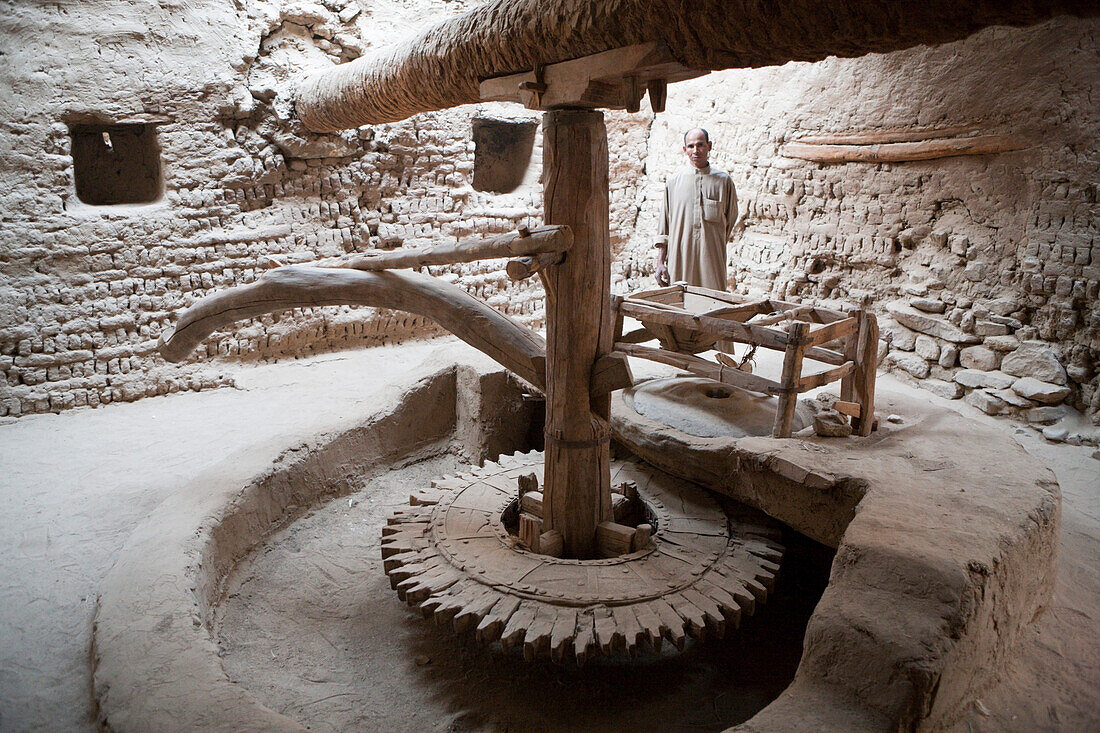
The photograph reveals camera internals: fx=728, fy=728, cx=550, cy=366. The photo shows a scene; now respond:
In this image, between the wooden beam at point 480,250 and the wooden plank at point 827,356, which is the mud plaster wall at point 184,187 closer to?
the wooden beam at point 480,250

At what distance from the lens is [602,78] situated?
2793mm

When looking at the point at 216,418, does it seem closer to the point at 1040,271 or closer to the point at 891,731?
the point at 891,731

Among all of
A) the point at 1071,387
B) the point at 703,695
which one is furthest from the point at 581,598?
the point at 1071,387

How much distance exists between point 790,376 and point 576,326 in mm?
1181

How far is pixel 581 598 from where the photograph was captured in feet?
10.2

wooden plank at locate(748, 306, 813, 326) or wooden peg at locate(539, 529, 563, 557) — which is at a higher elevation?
wooden plank at locate(748, 306, 813, 326)

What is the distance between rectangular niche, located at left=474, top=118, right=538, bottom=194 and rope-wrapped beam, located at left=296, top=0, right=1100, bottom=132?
395 cm

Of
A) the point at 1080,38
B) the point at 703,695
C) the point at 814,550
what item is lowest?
the point at 703,695

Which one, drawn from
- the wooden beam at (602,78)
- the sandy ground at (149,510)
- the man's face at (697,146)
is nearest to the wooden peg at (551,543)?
the sandy ground at (149,510)

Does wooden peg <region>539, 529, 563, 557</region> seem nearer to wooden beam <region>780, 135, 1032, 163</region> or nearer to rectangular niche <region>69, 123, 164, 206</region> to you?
wooden beam <region>780, 135, 1032, 163</region>

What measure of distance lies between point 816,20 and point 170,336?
11.8ft

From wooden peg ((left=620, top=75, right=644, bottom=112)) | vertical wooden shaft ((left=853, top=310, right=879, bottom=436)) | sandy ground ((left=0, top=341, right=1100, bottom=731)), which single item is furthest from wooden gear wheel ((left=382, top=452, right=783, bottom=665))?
wooden peg ((left=620, top=75, right=644, bottom=112))

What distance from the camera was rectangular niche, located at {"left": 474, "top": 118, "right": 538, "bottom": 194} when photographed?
8.12 metres

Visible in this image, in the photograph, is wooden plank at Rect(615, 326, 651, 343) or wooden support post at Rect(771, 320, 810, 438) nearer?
wooden support post at Rect(771, 320, 810, 438)
